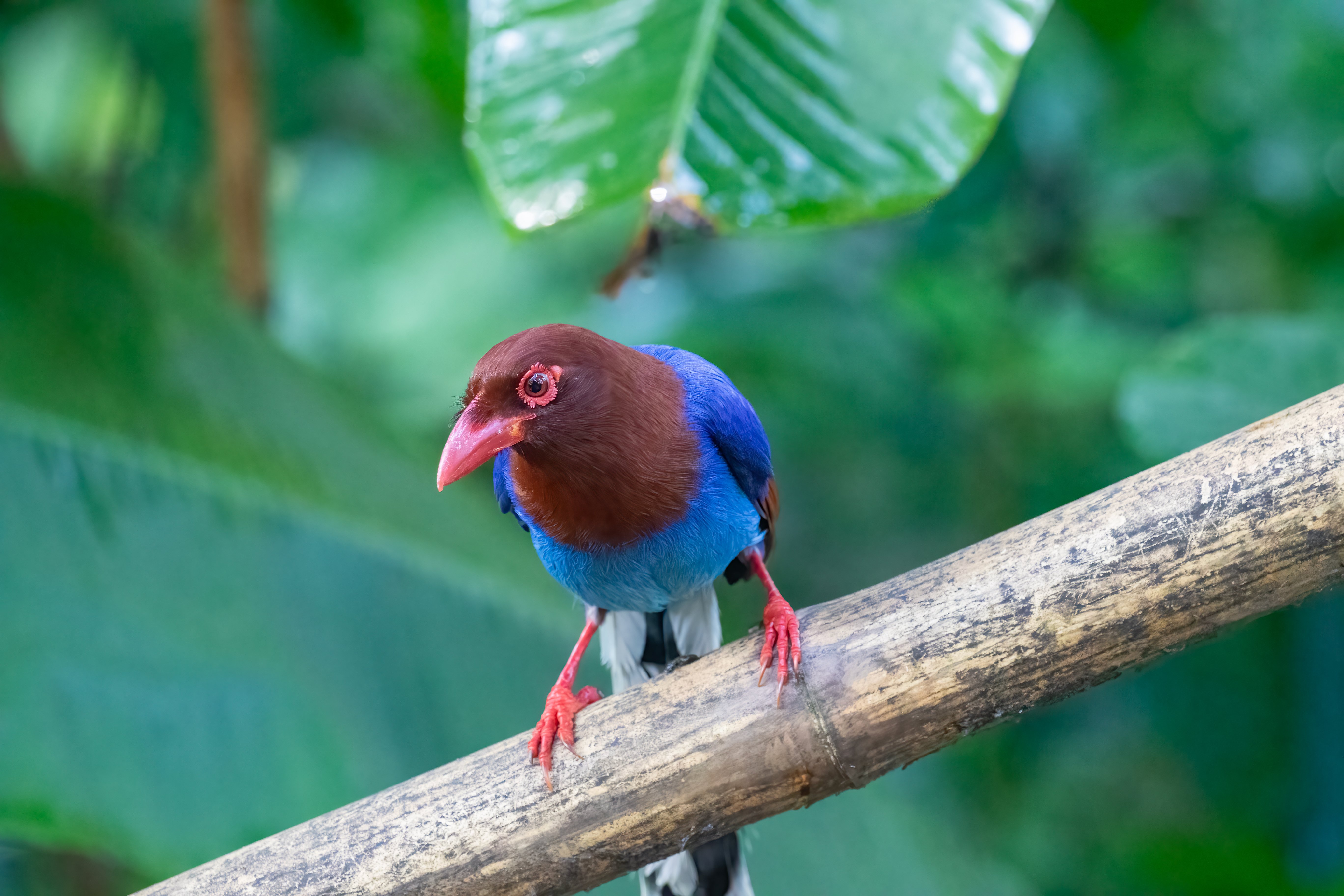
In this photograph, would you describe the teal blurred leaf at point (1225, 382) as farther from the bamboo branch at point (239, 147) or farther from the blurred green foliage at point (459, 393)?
the bamboo branch at point (239, 147)

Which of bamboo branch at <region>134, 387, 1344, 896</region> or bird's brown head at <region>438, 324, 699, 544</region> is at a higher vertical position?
bird's brown head at <region>438, 324, 699, 544</region>

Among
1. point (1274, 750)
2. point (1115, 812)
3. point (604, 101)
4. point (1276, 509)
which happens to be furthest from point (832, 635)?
point (1115, 812)

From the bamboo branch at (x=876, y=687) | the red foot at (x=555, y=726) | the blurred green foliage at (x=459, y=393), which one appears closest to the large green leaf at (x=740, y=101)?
the blurred green foliage at (x=459, y=393)

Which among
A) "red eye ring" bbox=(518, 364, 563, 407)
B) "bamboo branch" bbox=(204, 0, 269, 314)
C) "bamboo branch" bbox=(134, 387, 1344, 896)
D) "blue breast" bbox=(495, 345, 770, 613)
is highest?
"bamboo branch" bbox=(204, 0, 269, 314)

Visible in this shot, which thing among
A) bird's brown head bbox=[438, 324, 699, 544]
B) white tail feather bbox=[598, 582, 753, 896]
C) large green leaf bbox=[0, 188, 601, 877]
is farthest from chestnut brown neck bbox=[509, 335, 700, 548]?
large green leaf bbox=[0, 188, 601, 877]

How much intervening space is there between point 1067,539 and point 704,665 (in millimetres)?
616

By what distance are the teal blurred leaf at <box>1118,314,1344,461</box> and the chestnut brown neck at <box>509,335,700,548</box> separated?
4.13 ft

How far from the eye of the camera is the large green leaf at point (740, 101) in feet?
5.71

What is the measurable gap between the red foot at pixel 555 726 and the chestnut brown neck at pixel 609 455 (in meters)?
0.28

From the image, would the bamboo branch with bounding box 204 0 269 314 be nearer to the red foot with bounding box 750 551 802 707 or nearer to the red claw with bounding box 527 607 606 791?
the red claw with bounding box 527 607 606 791

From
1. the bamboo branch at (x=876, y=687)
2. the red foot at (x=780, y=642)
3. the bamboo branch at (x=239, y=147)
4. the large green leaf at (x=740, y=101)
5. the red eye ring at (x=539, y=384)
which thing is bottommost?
the bamboo branch at (x=876, y=687)

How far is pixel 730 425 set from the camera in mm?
1861

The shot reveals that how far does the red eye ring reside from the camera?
1.60 meters

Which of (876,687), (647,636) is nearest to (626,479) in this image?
(876,687)
